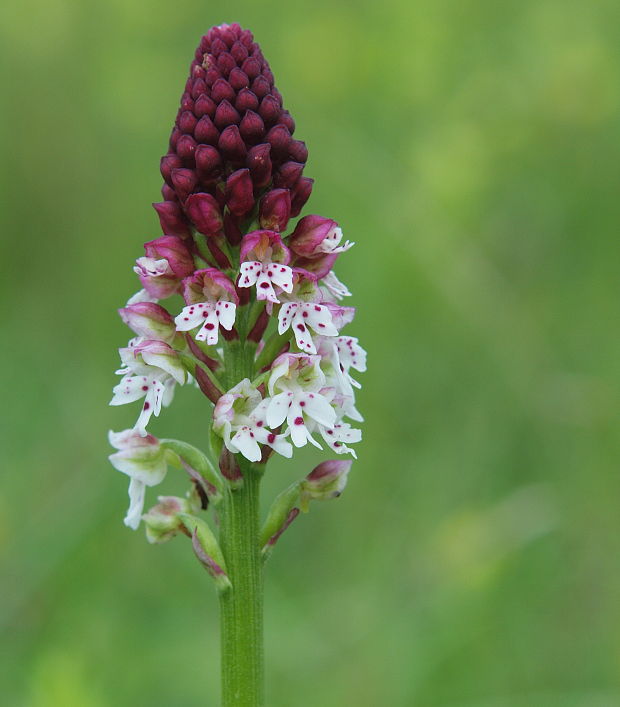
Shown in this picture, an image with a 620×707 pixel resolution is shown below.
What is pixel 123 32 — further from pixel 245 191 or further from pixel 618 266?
pixel 245 191

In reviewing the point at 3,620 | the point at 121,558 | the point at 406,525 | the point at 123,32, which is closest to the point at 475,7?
the point at 123,32

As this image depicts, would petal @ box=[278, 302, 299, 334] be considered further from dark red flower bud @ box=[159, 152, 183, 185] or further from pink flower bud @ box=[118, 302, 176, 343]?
dark red flower bud @ box=[159, 152, 183, 185]

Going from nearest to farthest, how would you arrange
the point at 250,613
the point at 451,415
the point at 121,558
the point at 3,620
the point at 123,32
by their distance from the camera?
the point at 250,613 → the point at 3,620 → the point at 121,558 → the point at 451,415 → the point at 123,32

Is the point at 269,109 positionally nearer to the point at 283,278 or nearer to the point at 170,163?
the point at 170,163

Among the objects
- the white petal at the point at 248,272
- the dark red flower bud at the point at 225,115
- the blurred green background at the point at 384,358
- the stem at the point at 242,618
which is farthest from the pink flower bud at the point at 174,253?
the blurred green background at the point at 384,358

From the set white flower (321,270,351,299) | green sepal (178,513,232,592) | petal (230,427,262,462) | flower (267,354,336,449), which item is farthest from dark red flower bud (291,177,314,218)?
green sepal (178,513,232,592)

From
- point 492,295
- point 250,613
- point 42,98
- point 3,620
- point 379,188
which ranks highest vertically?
point 42,98

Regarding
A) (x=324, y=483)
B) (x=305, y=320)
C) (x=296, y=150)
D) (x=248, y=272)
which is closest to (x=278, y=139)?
(x=296, y=150)

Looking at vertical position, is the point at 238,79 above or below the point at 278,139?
above

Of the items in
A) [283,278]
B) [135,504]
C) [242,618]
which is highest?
[283,278]
